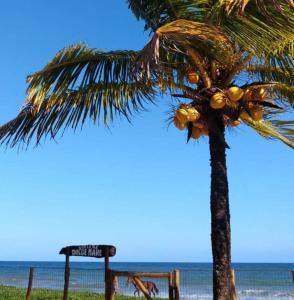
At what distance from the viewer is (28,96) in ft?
25.5

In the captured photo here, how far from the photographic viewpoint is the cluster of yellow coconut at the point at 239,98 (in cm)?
740

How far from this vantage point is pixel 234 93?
7.39 metres

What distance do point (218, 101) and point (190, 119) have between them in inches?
17.1

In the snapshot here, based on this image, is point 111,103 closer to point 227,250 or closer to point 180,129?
point 180,129

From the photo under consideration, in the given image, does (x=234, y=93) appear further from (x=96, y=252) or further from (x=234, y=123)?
(x=96, y=252)

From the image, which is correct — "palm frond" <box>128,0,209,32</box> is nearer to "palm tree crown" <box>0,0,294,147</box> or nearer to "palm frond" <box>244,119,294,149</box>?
"palm tree crown" <box>0,0,294,147</box>

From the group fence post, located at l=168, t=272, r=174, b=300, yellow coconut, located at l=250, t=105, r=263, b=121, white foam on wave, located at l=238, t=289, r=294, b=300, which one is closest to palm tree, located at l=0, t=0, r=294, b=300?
yellow coconut, located at l=250, t=105, r=263, b=121

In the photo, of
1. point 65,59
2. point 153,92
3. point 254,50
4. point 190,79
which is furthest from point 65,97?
point 254,50

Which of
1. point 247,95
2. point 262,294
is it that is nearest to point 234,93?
point 247,95

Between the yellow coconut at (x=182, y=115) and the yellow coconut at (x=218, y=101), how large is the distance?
35cm

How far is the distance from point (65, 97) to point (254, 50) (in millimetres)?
2708

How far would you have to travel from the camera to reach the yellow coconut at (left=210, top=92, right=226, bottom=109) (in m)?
7.39

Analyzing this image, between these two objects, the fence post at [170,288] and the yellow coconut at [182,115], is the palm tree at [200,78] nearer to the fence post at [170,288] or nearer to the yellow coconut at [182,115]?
the yellow coconut at [182,115]

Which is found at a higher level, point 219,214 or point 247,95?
point 247,95
